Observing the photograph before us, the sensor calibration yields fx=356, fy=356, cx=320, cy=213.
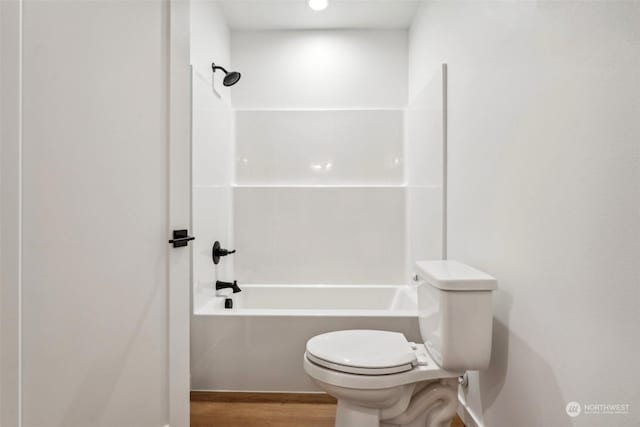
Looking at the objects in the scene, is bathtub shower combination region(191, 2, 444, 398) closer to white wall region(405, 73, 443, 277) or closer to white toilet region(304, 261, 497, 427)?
white wall region(405, 73, 443, 277)

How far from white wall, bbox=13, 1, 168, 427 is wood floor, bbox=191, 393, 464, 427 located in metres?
0.63

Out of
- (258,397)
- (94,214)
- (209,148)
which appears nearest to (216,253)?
(209,148)

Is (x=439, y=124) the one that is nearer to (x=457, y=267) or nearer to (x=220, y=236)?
(x=457, y=267)

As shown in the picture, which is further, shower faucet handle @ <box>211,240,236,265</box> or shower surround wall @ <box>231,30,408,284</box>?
shower surround wall @ <box>231,30,408,284</box>

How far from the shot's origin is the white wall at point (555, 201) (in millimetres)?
818

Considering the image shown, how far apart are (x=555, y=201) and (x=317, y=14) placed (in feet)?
8.09

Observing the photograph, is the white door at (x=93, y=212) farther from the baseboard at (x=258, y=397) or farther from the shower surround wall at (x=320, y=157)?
the shower surround wall at (x=320, y=157)

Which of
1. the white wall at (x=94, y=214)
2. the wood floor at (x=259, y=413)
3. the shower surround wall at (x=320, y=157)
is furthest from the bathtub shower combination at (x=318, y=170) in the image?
the white wall at (x=94, y=214)

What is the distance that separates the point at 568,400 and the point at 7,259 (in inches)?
54.9

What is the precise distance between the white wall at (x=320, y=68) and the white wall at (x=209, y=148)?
212 millimetres

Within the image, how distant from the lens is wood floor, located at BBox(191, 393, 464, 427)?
1.76 m

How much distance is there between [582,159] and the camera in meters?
0.94

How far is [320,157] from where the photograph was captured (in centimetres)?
306

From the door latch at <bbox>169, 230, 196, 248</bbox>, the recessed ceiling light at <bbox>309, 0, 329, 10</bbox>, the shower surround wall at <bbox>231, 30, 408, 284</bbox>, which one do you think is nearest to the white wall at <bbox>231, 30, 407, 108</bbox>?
the shower surround wall at <bbox>231, 30, 408, 284</bbox>
